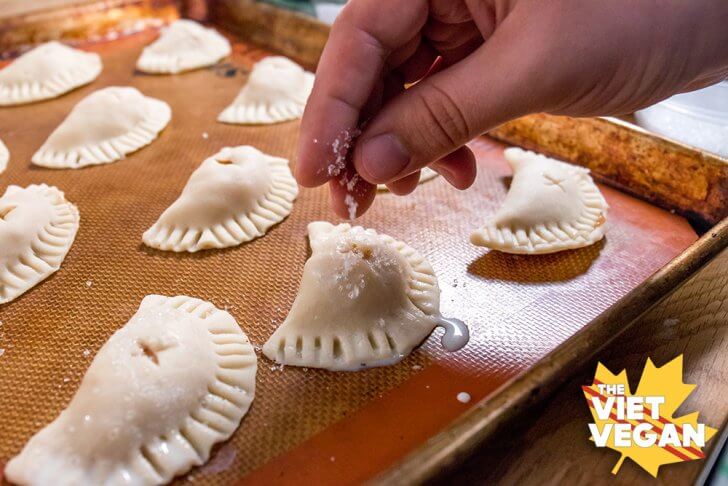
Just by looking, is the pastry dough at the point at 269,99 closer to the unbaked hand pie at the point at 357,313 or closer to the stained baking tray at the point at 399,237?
the stained baking tray at the point at 399,237

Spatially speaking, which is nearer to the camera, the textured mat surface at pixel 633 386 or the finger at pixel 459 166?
the textured mat surface at pixel 633 386

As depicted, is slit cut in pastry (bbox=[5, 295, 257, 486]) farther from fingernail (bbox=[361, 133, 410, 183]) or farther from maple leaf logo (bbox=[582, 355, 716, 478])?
maple leaf logo (bbox=[582, 355, 716, 478])

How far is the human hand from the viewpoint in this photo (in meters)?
1.32

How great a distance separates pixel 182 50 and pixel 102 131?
101cm

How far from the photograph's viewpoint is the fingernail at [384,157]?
1477mm

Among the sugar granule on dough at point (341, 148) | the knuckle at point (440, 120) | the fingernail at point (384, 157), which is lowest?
the sugar granule on dough at point (341, 148)

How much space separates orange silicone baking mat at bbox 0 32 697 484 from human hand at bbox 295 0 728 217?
1.75 ft

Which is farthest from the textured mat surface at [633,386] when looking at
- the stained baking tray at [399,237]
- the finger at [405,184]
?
the finger at [405,184]

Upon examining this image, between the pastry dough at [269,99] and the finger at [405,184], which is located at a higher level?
the finger at [405,184]

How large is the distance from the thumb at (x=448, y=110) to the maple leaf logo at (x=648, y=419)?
745 mm

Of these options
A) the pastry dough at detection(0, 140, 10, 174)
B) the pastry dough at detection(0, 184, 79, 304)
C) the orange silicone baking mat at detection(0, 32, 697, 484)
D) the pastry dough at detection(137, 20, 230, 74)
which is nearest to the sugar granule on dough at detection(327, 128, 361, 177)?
the orange silicone baking mat at detection(0, 32, 697, 484)

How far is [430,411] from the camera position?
1.60 metres

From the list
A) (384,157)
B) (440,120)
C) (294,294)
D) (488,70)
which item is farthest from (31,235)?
(488,70)

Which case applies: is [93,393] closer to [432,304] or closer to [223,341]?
[223,341]
